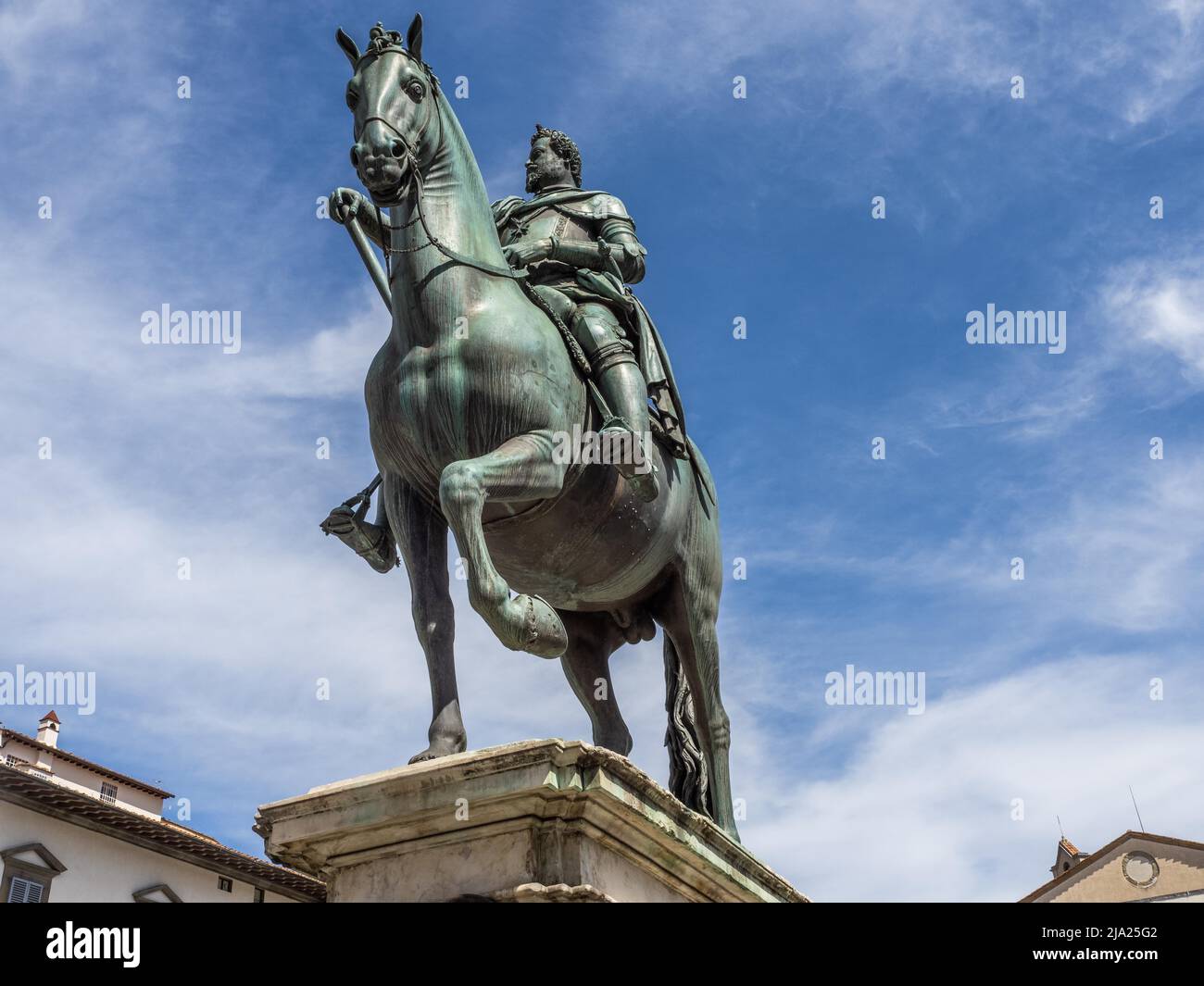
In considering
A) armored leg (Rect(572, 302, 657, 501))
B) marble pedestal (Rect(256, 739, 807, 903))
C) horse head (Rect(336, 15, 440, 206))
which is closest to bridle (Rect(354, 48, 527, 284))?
horse head (Rect(336, 15, 440, 206))

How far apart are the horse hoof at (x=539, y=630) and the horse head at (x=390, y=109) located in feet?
7.32

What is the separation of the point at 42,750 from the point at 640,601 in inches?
1691

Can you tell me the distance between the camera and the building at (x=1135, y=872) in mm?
33125

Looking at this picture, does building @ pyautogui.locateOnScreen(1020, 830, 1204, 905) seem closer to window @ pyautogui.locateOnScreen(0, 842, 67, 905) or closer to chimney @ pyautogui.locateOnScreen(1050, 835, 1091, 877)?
chimney @ pyautogui.locateOnScreen(1050, 835, 1091, 877)

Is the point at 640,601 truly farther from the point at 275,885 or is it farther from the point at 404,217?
the point at 275,885

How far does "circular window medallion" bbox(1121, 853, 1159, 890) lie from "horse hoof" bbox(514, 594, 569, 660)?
32.0m

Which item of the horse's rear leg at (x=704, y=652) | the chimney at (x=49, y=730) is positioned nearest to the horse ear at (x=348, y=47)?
the horse's rear leg at (x=704, y=652)

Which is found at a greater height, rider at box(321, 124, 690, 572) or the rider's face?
the rider's face

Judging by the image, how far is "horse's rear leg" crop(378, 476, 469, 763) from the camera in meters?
6.33

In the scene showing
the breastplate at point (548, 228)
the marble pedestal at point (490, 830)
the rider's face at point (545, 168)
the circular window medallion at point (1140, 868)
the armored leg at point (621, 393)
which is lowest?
the marble pedestal at point (490, 830)

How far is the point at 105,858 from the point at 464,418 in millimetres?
28456

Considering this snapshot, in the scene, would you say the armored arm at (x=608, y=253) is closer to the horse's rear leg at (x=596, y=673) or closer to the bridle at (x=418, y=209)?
the bridle at (x=418, y=209)
